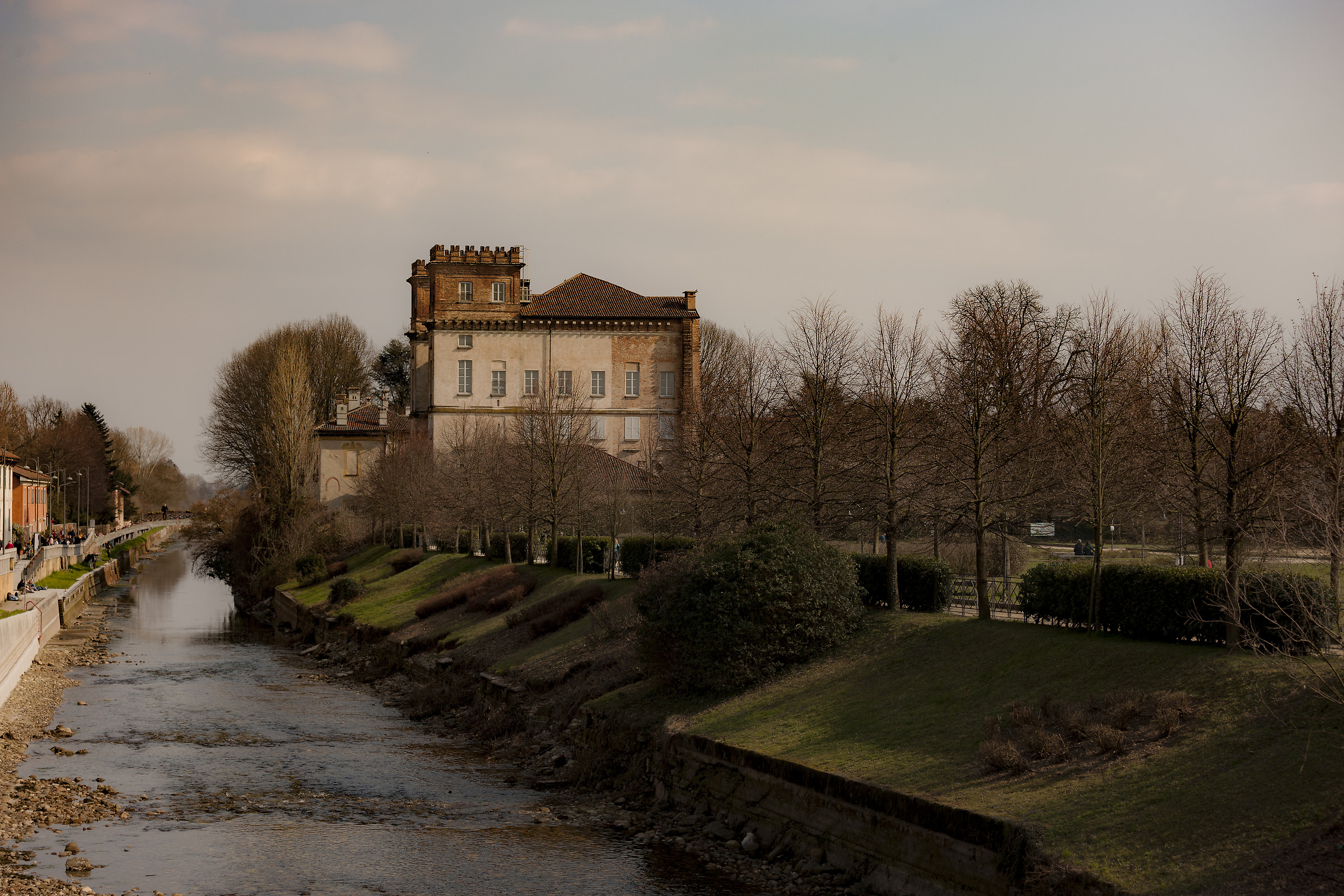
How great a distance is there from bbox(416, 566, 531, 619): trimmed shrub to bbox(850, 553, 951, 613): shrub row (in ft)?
58.4

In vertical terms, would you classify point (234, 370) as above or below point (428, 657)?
A: above

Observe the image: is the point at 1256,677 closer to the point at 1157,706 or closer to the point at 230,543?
the point at 1157,706

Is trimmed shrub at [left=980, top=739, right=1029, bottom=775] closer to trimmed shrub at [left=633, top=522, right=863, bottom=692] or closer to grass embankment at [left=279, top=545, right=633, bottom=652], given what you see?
trimmed shrub at [left=633, top=522, right=863, bottom=692]

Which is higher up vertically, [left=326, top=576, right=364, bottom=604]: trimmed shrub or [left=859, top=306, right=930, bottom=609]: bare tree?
[left=859, top=306, right=930, bottom=609]: bare tree

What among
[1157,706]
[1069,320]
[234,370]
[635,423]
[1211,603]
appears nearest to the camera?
[1157,706]

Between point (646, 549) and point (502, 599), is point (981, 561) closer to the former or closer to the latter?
point (646, 549)

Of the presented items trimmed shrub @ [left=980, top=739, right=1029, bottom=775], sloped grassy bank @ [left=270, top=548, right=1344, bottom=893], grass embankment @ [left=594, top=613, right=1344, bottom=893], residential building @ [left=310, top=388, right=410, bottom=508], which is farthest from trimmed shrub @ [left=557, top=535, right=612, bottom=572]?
residential building @ [left=310, top=388, right=410, bottom=508]

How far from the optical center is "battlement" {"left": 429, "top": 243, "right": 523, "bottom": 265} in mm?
68750

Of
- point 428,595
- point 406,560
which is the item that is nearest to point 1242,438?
point 428,595

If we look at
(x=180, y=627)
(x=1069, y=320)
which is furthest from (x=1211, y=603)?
(x=180, y=627)

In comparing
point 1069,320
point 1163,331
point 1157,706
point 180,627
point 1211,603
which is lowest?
point 180,627

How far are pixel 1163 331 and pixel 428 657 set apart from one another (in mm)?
23524

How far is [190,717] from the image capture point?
95.7 ft

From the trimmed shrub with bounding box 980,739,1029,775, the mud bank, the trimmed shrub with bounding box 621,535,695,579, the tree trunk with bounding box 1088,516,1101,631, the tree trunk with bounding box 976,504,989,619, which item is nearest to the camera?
the mud bank
